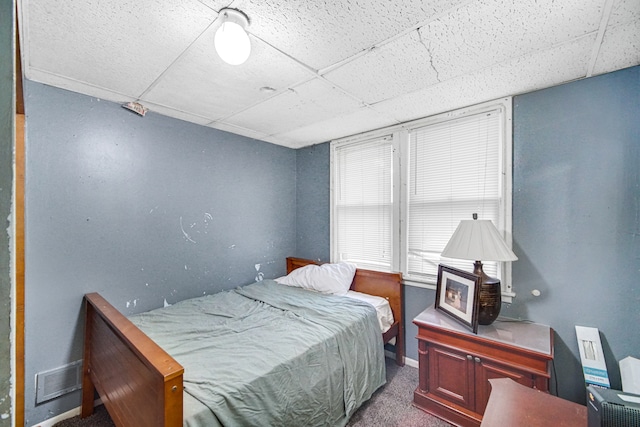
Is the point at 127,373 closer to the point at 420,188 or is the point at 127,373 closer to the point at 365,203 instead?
the point at 365,203

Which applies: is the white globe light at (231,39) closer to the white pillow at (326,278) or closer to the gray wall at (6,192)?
the gray wall at (6,192)

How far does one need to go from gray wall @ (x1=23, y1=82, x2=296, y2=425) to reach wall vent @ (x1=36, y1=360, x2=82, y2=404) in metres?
0.04

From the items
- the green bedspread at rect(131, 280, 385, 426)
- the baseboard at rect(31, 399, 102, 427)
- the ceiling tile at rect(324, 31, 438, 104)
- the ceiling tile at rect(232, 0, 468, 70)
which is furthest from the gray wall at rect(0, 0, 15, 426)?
the baseboard at rect(31, 399, 102, 427)

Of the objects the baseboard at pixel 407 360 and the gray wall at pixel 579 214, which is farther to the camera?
the baseboard at pixel 407 360

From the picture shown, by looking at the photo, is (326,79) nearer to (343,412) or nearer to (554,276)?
(554,276)

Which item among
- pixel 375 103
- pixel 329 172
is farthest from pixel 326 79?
pixel 329 172

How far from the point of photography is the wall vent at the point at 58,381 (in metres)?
1.79

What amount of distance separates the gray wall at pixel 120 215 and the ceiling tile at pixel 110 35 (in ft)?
1.54

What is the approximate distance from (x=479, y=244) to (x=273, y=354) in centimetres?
148

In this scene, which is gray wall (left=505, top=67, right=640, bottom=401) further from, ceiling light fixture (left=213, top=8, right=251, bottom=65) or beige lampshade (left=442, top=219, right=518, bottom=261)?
ceiling light fixture (left=213, top=8, right=251, bottom=65)

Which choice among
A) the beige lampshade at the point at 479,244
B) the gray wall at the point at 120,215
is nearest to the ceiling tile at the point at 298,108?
the gray wall at the point at 120,215

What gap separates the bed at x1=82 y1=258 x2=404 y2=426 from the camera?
1.06m

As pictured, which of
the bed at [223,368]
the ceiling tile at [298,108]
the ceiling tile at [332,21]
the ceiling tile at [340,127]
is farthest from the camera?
the ceiling tile at [340,127]

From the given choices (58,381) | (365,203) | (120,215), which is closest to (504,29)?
(365,203)
